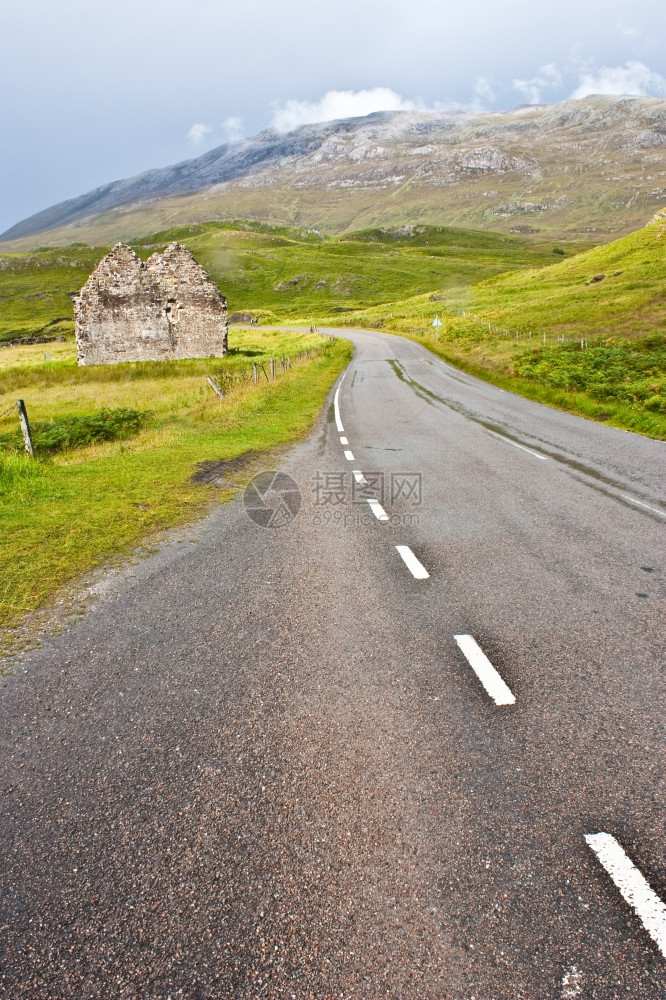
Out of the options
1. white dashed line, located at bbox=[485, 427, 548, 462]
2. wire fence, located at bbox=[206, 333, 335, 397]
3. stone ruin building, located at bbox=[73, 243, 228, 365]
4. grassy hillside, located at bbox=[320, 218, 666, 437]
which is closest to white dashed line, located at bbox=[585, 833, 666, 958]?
white dashed line, located at bbox=[485, 427, 548, 462]

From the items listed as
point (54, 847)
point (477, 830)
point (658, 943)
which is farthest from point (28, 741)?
point (658, 943)

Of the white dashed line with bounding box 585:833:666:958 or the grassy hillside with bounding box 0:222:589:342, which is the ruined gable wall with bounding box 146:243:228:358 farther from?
the grassy hillside with bounding box 0:222:589:342

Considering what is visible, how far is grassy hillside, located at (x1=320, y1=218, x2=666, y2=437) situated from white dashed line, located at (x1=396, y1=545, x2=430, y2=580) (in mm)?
11165

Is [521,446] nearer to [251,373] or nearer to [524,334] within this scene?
[251,373]

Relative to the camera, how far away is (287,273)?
142 meters

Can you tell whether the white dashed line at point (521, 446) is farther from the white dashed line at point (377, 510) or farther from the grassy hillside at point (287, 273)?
the grassy hillside at point (287, 273)

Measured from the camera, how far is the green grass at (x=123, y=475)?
6855mm

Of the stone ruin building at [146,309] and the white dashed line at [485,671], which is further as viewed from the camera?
the stone ruin building at [146,309]

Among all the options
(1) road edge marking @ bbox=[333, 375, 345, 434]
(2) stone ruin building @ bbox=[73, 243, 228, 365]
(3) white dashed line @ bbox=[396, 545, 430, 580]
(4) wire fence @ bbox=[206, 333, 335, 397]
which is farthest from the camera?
(2) stone ruin building @ bbox=[73, 243, 228, 365]

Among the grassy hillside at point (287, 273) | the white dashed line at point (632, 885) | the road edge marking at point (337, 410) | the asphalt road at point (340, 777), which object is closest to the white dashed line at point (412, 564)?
the asphalt road at point (340, 777)

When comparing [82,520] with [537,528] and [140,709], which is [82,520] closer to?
[140,709]

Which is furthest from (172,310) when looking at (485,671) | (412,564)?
(485,671)

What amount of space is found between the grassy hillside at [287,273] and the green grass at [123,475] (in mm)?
68025

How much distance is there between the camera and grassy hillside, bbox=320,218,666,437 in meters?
19.4
